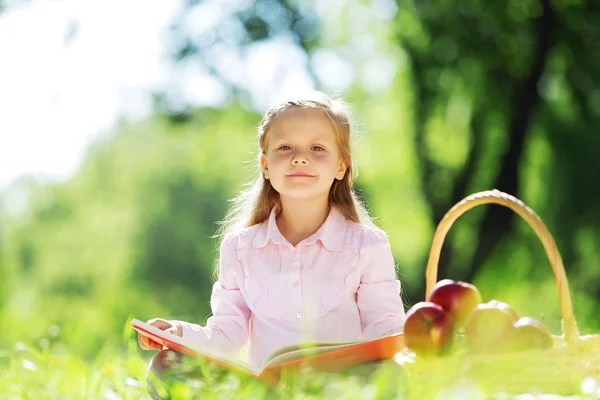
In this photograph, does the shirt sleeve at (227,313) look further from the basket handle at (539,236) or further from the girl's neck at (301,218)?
the basket handle at (539,236)

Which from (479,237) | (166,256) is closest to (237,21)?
(479,237)

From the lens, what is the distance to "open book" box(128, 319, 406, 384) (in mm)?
1994

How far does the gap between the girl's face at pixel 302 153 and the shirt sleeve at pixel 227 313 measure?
1.08 feet

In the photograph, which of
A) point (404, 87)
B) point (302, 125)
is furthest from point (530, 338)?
point (404, 87)

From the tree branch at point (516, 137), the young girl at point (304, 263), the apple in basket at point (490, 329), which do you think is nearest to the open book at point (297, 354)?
the apple in basket at point (490, 329)

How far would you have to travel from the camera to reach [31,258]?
23984 millimetres

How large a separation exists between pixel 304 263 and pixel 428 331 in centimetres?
59

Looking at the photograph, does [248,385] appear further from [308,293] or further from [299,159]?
[299,159]

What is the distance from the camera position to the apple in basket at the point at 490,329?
7.69ft

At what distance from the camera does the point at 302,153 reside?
270 cm

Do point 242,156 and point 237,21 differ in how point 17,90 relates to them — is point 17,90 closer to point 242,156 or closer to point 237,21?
point 237,21

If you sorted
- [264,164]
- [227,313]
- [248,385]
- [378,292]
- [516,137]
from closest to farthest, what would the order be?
[248,385] → [378,292] → [227,313] → [264,164] → [516,137]

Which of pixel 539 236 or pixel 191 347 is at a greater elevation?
pixel 539 236

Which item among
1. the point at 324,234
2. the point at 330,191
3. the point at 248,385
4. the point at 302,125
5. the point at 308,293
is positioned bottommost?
the point at 248,385
